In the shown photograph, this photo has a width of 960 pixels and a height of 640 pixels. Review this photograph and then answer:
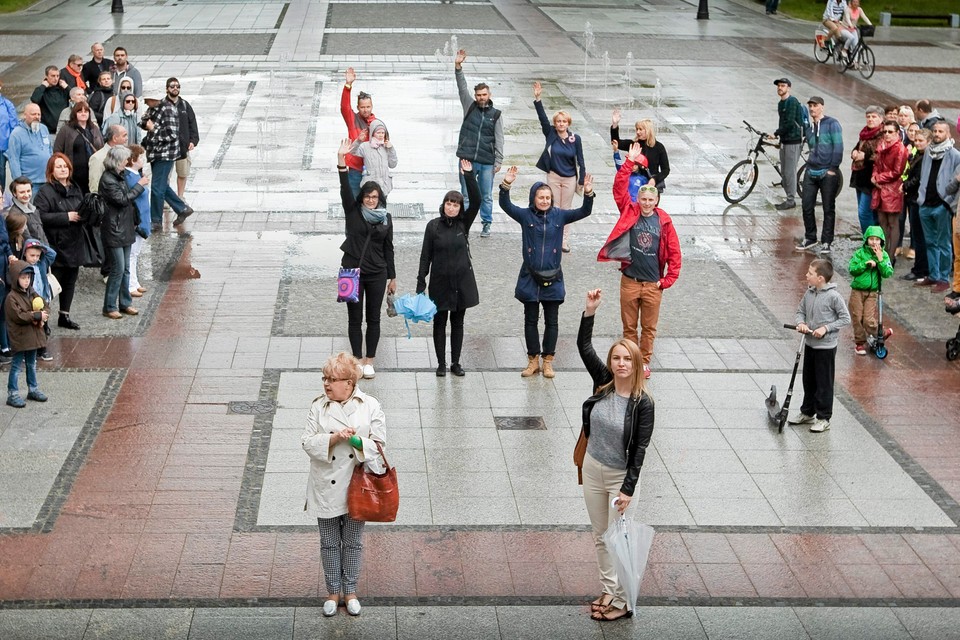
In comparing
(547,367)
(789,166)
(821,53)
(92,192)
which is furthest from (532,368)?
(821,53)

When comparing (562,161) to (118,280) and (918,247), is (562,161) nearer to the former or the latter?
(918,247)

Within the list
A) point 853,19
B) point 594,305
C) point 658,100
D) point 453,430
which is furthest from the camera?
point 853,19

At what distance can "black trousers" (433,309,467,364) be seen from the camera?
38.6 feet

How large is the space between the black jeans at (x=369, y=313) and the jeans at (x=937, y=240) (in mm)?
6741

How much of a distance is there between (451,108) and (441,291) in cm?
1368

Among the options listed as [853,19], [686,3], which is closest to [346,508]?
[853,19]

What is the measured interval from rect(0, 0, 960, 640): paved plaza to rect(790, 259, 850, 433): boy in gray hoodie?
0.29 metres

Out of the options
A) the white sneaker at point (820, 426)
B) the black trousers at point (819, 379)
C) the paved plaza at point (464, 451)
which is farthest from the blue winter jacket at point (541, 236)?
the white sneaker at point (820, 426)

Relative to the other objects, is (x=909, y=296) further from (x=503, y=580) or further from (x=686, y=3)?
(x=686, y=3)

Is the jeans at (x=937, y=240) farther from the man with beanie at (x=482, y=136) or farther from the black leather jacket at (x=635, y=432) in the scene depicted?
the black leather jacket at (x=635, y=432)

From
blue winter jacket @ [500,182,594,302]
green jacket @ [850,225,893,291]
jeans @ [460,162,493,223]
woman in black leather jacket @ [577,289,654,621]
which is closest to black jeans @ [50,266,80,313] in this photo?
blue winter jacket @ [500,182,594,302]

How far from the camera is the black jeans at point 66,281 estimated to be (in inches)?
513

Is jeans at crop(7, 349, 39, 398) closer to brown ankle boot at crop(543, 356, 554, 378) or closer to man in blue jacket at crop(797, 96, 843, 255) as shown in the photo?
brown ankle boot at crop(543, 356, 554, 378)

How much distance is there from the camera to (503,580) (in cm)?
833
